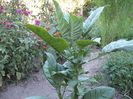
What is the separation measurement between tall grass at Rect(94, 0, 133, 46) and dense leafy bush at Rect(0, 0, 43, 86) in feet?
4.44

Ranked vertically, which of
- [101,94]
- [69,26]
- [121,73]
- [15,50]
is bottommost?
[101,94]

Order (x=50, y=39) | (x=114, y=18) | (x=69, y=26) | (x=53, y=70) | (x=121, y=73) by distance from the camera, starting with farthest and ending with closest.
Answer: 1. (x=114, y=18)
2. (x=121, y=73)
3. (x=53, y=70)
4. (x=69, y=26)
5. (x=50, y=39)

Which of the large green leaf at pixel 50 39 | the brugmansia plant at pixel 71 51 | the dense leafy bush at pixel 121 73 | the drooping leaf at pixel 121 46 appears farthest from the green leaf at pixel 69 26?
the dense leafy bush at pixel 121 73

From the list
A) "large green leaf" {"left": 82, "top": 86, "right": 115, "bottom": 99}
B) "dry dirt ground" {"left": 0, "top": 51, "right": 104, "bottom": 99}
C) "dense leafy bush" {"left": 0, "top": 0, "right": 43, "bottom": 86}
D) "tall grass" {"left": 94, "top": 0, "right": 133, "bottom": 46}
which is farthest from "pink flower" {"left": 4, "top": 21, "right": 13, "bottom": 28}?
"large green leaf" {"left": 82, "top": 86, "right": 115, "bottom": 99}

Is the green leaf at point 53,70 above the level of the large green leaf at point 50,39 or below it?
below

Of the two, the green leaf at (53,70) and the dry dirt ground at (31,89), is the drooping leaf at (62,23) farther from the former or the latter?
the dry dirt ground at (31,89)

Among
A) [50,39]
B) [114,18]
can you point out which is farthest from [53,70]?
[114,18]

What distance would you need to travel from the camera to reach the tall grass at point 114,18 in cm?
550

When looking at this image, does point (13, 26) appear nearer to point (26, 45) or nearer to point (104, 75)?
point (26, 45)

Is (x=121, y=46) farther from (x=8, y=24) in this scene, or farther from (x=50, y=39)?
(x=8, y=24)

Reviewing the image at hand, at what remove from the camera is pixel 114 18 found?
5.57 meters

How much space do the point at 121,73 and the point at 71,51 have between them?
6.53 feet

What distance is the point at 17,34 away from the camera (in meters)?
4.68

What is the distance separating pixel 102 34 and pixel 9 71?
1.95 meters
